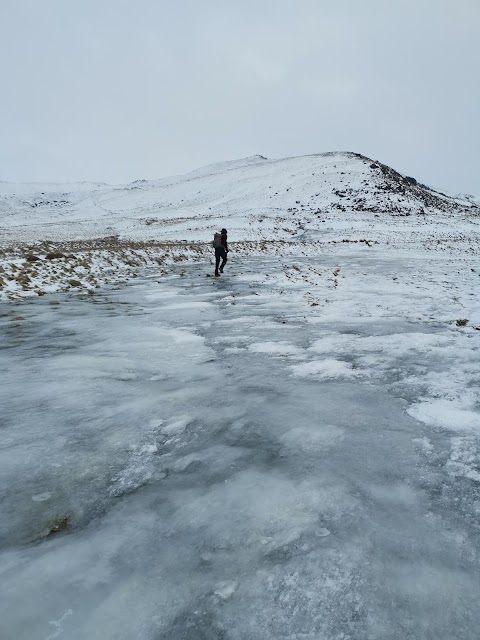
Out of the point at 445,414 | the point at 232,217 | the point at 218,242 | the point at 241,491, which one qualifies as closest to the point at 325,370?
the point at 445,414

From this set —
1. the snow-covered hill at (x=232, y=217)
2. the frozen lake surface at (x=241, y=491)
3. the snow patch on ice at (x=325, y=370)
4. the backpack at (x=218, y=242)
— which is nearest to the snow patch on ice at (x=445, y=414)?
the frozen lake surface at (x=241, y=491)

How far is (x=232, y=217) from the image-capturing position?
167 feet

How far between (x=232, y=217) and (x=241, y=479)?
4988cm

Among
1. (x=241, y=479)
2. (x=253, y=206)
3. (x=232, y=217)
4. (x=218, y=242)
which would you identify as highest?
(x=253, y=206)

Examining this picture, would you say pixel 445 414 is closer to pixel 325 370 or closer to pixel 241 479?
pixel 325 370

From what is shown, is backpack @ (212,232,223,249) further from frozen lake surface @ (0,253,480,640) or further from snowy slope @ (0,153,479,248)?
snowy slope @ (0,153,479,248)

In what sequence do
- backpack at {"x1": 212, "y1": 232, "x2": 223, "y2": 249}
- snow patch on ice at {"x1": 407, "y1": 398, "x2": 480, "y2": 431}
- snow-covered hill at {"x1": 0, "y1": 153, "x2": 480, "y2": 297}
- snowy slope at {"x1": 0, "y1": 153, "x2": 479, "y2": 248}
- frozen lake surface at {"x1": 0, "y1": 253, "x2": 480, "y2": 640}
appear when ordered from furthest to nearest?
snowy slope at {"x1": 0, "y1": 153, "x2": 479, "y2": 248}
snow-covered hill at {"x1": 0, "y1": 153, "x2": 480, "y2": 297}
backpack at {"x1": 212, "y1": 232, "x2": 223, "y2": 249}
snow patch on ice at {"x1": 407, "y1": 398, "x2": 480, "y2": 431}
frozen lake surface at {"x1": 0, "y1": 253, "x2": 480, "y2": 640}

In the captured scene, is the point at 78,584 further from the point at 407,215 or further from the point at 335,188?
the point at 335,188

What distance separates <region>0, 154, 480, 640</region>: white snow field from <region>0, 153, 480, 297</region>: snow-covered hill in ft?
26.0

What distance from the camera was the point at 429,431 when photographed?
3711 millimetres

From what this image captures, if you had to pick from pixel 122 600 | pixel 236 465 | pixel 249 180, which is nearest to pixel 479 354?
pixel 236 465

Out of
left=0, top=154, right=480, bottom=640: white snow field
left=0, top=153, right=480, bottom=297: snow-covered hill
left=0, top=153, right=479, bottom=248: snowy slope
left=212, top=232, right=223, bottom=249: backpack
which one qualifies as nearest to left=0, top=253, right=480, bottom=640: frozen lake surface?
left=0, top=154, right=480, bottom=640: white snow field

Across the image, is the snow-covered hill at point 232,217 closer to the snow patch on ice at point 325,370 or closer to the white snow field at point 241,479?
the white snow field at point 241,479

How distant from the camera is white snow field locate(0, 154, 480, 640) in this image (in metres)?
2.04
